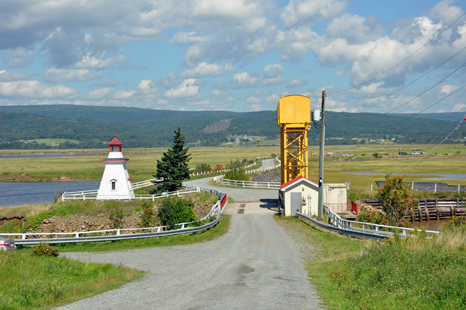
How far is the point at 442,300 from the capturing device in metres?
9.77

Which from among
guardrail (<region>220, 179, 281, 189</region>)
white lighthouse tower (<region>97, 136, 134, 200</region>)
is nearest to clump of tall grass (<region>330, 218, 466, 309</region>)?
white lighthouse tower (<region>97, 136, 134, 200</region>)

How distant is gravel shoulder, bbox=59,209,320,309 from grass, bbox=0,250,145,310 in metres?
0.64

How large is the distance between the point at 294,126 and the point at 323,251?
1832 cm

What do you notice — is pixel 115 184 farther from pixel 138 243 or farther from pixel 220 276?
pixel 220 276

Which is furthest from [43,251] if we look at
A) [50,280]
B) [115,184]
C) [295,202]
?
[115,184]

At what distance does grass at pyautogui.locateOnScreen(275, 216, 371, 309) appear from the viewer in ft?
40.0

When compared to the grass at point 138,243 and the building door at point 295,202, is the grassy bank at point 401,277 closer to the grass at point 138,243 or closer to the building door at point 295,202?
the grass at point 138,243

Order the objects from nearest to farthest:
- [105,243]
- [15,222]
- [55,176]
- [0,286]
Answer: [0,286], [105,243], [15,222], [55,176]

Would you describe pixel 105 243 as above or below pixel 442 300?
below

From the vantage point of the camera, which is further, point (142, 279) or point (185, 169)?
point (185, 169)

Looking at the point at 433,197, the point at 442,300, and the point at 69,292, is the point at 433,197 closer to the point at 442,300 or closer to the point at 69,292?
the point at 442,300

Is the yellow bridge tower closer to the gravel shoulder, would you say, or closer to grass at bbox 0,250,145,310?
the gravel shoulder

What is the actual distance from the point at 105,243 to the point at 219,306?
50.0ft

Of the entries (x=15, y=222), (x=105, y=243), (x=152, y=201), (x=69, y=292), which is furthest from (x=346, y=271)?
(x=15, y=222)
